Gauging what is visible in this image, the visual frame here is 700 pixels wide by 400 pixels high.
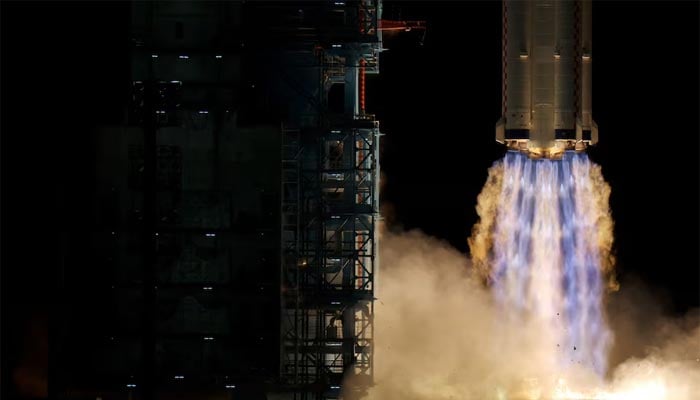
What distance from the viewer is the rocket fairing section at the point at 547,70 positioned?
3236 inches

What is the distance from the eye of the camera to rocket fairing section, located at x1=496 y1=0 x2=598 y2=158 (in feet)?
270

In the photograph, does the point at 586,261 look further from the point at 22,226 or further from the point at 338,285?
the point at 22,226

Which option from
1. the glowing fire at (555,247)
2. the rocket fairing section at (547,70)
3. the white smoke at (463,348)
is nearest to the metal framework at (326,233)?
the white smoke at (463,348)

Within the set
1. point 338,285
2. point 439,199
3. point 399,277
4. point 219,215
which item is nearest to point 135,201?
point 219,215

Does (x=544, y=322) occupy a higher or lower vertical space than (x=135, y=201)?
lower

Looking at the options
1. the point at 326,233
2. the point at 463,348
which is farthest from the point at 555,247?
the point at 326,233

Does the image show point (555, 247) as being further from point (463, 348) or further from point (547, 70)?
point (547, 70)

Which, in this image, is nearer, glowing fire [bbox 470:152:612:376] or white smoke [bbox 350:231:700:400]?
white smoke [bbox 350:231:700:400]

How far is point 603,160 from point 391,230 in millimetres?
11675

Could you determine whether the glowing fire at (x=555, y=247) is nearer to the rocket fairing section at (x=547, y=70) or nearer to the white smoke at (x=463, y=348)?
the white smoke at (x=463, y=348)

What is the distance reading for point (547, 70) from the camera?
269 ft

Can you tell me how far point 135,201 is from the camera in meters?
77.1

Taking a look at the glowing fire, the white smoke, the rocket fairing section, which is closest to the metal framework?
the white smoke

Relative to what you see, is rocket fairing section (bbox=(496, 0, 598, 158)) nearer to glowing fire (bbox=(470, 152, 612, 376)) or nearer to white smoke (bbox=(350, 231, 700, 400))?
glowing fire (bbox=(470, 152, 612, 376))
